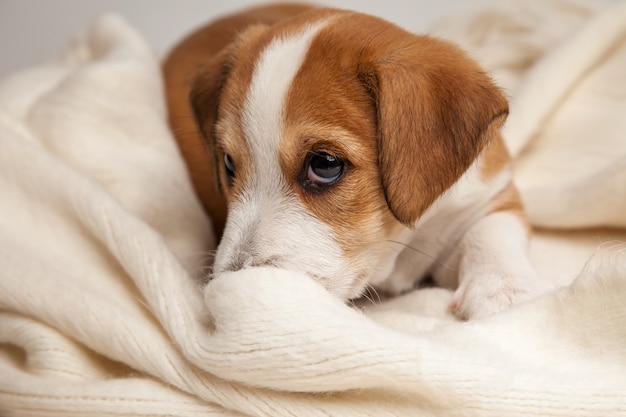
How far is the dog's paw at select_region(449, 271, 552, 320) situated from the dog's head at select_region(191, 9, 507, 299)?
27 centimetres

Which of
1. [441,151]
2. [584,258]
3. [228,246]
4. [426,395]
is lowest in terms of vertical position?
[584,258]

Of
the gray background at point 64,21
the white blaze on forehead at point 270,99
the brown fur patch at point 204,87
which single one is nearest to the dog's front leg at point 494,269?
the white blaze on forehead at point 270,99

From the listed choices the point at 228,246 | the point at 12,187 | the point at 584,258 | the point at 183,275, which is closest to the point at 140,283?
the point at 183,275

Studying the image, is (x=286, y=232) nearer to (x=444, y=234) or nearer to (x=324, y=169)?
(x=324, y=169)

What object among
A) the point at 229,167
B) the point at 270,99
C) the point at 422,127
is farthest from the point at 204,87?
the point at 422,127

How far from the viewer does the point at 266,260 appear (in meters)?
1.70

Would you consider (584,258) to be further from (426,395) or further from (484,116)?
(426,395)

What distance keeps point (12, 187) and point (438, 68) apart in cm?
140

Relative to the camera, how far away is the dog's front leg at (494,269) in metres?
1.86

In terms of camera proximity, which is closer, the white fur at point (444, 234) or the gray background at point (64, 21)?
the white fur at point (444, 234)

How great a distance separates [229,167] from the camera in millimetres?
2021

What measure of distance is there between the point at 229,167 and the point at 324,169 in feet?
1.18

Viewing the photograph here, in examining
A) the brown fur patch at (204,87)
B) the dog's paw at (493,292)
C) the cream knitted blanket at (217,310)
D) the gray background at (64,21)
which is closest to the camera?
the cream knitted blanket at (217,310)

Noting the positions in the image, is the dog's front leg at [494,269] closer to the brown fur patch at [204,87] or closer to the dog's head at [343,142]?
the dog's head at [343,142]
